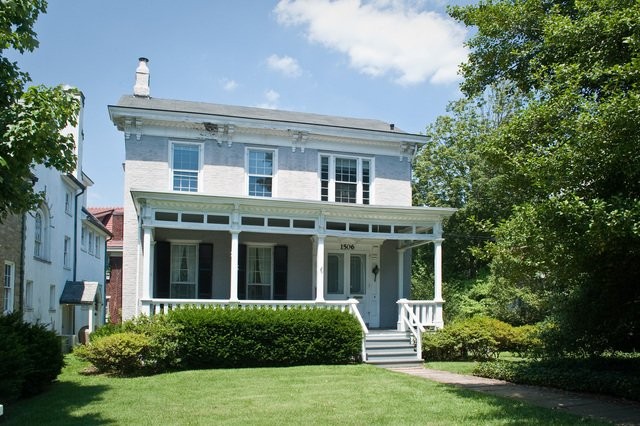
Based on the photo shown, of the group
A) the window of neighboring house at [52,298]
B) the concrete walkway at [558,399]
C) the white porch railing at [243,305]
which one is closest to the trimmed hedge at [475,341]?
the white porch railing at [243,305]

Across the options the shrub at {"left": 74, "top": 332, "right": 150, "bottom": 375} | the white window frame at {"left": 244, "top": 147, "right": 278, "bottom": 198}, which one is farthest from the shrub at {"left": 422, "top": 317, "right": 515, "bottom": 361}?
the shrub at {"left": 74, "top": 332, "right": 150, "bottom": 375}

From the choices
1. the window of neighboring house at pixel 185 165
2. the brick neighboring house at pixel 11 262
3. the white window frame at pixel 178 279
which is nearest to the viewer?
the brick neighboring house at pixel 11 262

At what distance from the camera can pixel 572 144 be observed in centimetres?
819

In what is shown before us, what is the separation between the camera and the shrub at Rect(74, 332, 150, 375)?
13109 mm

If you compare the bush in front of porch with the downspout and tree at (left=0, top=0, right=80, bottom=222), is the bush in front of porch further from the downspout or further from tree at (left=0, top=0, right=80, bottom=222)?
the downspout

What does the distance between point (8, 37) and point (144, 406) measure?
232 inches

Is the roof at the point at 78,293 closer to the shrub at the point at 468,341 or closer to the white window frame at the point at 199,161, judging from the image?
the white window frame at the point at 199,161

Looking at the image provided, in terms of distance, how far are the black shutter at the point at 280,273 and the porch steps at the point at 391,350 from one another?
3202 mm

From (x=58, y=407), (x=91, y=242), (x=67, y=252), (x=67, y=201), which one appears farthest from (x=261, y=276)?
(x=91, y=242)

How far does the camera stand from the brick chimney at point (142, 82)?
66.7ft

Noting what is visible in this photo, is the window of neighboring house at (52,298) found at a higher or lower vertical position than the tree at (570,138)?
lower

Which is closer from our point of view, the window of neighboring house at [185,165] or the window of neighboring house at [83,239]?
the window of neighboring house at [185,165]

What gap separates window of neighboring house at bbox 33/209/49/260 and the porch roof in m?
6.38

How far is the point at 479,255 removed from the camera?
10.5 meters
